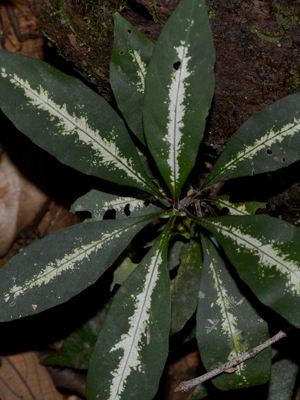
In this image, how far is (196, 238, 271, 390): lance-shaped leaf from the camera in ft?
4.61

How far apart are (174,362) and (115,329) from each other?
27.0 inches

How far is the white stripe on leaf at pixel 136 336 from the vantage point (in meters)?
1.40

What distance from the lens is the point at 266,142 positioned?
53.1 inches

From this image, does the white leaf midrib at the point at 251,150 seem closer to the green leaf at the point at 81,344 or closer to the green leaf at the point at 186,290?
the green leaf at the point at 186,290

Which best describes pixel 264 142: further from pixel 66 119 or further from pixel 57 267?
pixel 57 267

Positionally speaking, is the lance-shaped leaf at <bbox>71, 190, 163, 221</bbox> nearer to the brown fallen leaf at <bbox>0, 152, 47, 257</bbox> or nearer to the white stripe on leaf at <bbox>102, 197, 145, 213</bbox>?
the white stripe on leaf at <bbox>102, 197, 145, 213</bbox>

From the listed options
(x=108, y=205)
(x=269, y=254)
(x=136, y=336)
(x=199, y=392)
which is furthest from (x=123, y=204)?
(x=199, y=392)

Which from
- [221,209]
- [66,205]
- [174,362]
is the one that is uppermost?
→ [221,209]

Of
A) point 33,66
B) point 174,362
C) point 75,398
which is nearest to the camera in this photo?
point 33,66

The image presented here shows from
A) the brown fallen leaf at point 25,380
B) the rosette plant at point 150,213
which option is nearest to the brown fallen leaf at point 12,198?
the brown fallen leaf at point 25,380

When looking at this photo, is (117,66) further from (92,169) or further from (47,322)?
(47,322)

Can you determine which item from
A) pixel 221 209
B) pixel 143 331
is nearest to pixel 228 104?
pixel 221 209

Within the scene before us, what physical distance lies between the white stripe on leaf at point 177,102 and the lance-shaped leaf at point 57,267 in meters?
0.23

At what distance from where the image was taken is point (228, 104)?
1480 millimetres
